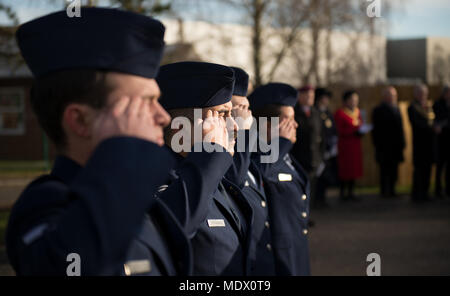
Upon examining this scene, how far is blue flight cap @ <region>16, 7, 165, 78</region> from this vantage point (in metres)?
1.66

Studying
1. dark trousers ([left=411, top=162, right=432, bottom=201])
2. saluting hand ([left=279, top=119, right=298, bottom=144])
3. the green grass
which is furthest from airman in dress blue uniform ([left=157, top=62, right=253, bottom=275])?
dark trousers ([left=411, top=162, right=432, bottom=201])

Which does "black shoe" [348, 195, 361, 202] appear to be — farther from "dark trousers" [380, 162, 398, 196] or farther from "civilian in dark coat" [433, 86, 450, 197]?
"civilian in dark coat" [433, 86, 450, 197]

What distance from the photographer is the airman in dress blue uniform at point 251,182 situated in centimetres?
325

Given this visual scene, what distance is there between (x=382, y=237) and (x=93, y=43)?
25.1 ft

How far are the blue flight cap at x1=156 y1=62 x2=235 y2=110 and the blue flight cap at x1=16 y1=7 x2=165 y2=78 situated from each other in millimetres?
1093

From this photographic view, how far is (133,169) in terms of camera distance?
1.46 metres

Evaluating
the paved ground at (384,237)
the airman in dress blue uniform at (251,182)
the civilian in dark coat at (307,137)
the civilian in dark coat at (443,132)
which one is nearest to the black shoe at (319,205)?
the paved ground at (384,237)

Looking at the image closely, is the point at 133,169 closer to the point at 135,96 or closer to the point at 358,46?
the point at 135,96

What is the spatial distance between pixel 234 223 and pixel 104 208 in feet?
3.84

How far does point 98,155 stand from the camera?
1.48m

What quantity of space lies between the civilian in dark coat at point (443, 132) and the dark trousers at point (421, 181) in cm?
43

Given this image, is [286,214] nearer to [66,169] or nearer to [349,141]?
[66,169]
